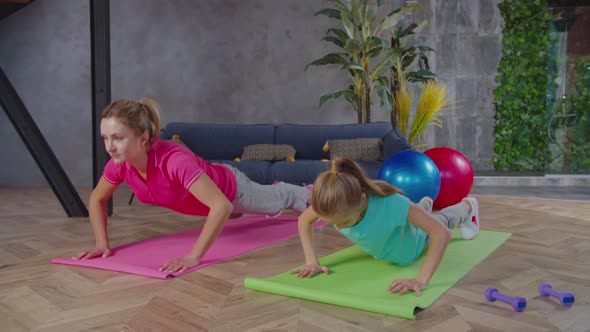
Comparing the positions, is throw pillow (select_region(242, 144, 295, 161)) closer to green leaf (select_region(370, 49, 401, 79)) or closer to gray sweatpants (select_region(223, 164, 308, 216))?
green leaf (select_region(370, 49, 401, 79))

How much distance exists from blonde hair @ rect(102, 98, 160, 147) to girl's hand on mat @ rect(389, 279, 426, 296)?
1.13 meters

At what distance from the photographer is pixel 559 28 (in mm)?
5391

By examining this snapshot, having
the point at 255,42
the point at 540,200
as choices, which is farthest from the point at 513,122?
the point at 255,42

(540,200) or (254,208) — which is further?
(540,200)

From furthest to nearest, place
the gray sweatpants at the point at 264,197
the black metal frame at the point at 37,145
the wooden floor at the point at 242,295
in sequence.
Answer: the black metal frame at the point at 37,145, the gray sweatpants at the point at 264,197, the wooden floor at the point at 242,295

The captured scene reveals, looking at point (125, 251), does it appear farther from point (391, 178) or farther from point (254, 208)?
point (391, 178)

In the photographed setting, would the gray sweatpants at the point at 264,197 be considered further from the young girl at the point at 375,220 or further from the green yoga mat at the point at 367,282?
the young girl at the point at 375,220

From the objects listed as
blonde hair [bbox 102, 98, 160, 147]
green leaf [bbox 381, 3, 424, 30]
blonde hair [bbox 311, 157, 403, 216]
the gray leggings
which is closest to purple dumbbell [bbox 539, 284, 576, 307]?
the gray leggings

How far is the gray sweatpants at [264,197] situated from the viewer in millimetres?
2508

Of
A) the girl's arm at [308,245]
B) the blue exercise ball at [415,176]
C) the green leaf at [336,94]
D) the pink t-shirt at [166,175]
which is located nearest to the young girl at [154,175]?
the pink t-shirt at [166,175]

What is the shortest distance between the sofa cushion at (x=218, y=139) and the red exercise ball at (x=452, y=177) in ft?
5.78

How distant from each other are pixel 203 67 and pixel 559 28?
4035 millimetres

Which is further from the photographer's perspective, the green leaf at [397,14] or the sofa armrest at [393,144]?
the green leaf at [397,14]

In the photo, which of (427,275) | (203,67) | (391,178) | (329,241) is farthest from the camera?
(203,67)
